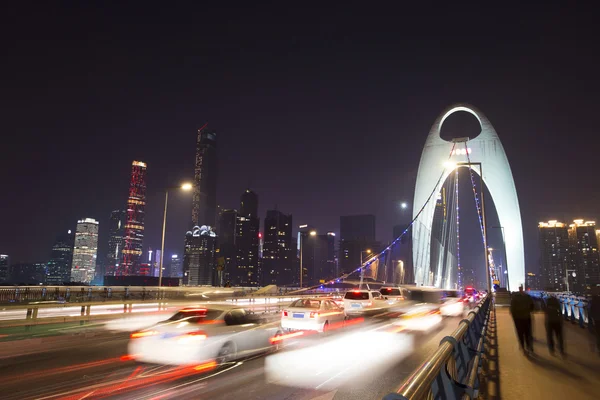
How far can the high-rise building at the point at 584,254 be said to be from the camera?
444 ft

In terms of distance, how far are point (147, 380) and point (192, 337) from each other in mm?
1234

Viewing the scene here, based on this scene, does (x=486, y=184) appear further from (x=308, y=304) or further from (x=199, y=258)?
(x=199, y=258)

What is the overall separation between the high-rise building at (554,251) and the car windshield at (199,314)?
149m

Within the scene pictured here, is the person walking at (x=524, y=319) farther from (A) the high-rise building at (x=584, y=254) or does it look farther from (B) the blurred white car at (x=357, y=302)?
(A) the high-rise building at (x=584, y=254)

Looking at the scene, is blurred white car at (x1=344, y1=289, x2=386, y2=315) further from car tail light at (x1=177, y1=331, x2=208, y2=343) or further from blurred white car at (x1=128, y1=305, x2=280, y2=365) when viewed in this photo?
car tail light at (x1=177, y1=331, x2=208, y2=343)

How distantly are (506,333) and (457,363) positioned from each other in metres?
12.4

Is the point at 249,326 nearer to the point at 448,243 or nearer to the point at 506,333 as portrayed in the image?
the point at 506,333

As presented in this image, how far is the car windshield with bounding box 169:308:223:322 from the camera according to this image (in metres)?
9.91

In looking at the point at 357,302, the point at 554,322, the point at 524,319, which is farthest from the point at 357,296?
the point at 554,322

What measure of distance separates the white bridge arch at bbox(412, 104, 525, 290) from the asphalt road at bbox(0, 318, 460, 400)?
237 feet

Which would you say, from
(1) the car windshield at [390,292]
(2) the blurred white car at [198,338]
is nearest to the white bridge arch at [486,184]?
(1) the car windshield at [390,292]

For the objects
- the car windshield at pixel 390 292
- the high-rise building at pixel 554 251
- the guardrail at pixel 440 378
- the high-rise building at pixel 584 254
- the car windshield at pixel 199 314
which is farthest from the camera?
the high-rise building at pixel 554 251

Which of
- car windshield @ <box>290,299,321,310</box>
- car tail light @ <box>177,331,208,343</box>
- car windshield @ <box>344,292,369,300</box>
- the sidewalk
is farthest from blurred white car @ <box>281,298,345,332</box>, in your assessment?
car windshield @ <box>344,292,369,300</box>

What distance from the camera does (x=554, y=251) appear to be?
153750 mm
